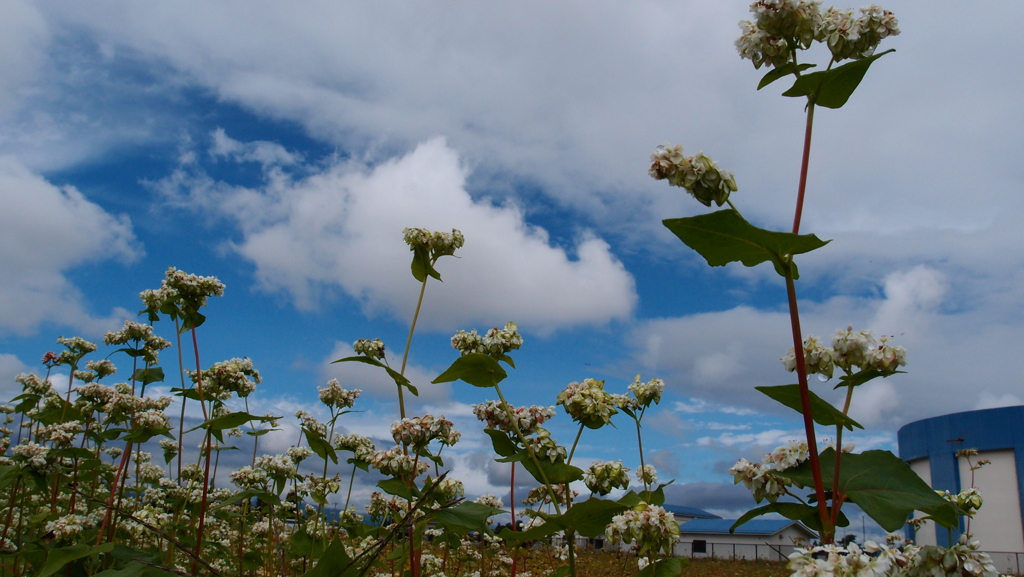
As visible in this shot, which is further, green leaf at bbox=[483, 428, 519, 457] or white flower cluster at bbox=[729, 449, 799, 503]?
green leaf at bbox=[483, 428, 519, 457]

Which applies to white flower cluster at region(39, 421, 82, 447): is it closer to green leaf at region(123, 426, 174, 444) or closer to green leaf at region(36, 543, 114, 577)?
green leaf at region(123, 426, 174, 444)

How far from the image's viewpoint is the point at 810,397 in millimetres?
2074

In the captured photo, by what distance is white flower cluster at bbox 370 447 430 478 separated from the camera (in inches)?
148

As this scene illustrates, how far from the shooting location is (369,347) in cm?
500

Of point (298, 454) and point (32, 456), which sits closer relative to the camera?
point (32, 456)

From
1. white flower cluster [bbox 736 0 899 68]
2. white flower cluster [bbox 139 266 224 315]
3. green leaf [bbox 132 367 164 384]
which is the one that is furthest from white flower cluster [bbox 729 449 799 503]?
green leaf [bbox 132 367 164 384]

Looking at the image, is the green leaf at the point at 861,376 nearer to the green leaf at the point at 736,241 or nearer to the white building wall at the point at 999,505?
the green leaf at the point at 736,241

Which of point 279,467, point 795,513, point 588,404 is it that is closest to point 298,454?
point 279,467

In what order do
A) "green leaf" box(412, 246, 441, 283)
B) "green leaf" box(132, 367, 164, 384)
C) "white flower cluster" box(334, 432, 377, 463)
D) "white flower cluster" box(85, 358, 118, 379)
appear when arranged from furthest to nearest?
"white flower cluster" box(85, 358, 118, 379) → "green leaf" box(132, 367, 164, 384) → "white flower cluster" box(334, 432, 377, 463) → "green leaf" box(412, 246, 441, 283)

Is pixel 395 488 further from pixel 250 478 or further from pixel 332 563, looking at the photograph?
pixel 250 478

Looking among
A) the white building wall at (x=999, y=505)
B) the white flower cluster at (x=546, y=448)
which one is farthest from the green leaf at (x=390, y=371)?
the white building wall at (x=999, y=505)

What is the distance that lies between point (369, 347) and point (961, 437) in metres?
60.5

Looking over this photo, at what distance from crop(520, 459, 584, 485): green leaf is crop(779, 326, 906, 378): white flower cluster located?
49.0 inches

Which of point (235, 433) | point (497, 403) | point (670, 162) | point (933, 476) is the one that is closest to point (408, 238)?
point (497, 403)
